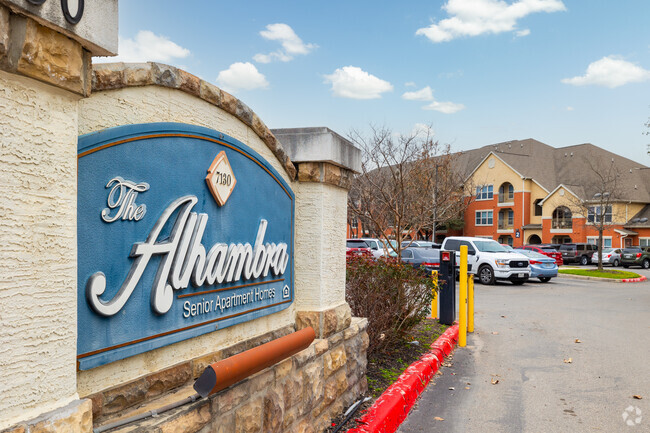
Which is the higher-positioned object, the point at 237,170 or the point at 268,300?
the point at 237,170

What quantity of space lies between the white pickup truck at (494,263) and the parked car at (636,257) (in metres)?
19.1

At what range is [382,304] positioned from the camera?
22.5ft

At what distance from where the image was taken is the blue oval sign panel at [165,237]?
2342 mm

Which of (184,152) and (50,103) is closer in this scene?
(50,103)

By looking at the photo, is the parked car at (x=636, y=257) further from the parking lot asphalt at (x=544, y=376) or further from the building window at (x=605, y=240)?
the parking lot asphalt at (x=544, y=376)

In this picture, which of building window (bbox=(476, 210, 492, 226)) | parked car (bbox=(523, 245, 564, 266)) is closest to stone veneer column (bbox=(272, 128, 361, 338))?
parked car (bbox=(523, 245, 564, 266))

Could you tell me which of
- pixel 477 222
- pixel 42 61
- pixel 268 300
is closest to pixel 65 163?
pixel 42 61

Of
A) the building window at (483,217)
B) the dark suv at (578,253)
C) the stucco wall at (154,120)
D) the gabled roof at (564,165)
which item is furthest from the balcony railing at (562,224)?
the stucco wall at (154,120)

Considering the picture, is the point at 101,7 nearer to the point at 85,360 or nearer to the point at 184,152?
the point at 184,152

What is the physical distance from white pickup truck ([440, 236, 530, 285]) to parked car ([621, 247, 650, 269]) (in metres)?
19.1

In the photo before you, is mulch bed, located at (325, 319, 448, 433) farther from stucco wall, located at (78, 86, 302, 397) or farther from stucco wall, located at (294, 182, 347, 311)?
stucco wall, located at (78, 86, 302, 397)

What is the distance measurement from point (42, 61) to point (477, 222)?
185 feet

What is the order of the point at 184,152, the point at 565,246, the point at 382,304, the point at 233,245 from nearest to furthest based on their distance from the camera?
the point at 184,152 < the point at 233,245 < the point at 382,304 < the point at 565,246

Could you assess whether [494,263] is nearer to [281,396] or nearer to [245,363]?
[281,396]
